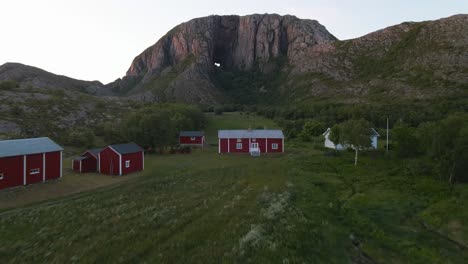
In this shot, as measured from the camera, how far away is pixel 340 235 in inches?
547

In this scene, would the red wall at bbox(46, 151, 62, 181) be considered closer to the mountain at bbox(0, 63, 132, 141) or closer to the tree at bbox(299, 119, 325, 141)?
the mountain at bbox(0, 63, 132, 141)

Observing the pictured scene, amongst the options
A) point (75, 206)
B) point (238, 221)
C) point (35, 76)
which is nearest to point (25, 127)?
point (75, 206)

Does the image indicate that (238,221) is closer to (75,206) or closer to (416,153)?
(75,206)

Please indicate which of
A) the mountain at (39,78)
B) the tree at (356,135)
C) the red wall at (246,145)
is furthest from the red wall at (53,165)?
the mountain at (39,78)

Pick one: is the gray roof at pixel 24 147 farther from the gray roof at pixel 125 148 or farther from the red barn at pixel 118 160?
the gray roof at pixel 125 148

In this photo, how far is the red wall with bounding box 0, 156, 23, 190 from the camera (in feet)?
96.0

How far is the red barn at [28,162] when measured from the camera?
97.0 feet

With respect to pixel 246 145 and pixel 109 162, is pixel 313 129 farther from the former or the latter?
pixel 109 162

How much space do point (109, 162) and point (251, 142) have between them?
2502cm

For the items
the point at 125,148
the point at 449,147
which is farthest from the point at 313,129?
the point at 125,148

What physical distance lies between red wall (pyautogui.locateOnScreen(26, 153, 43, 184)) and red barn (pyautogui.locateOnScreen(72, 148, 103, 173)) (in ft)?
20.0

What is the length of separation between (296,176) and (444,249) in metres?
15.9

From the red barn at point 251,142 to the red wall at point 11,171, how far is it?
31.3 metres

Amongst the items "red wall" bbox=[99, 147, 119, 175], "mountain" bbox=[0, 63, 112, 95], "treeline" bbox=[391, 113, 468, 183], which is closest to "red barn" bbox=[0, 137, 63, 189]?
"red wall" bbox=[99, 147, 119, 175]
